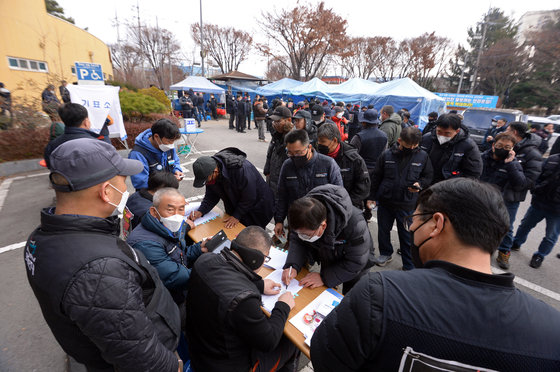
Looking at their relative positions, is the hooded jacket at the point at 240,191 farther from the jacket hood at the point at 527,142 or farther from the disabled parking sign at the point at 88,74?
the disabled parking sign at the point at 88,74

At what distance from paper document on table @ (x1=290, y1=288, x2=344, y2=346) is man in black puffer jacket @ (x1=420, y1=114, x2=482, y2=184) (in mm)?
2771

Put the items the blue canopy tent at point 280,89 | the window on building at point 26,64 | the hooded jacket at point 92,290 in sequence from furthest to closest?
1. the blue canopy tent at point 280,89
2. the window on building at point 26,64
3. the hooded jacket at point 92,290

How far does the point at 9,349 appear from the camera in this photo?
7.54 feet

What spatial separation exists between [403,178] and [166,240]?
110 inches

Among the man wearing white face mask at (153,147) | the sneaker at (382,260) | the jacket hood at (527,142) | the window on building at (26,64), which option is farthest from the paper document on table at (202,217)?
the window on building at (26,64)

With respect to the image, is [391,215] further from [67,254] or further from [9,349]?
[9,349]

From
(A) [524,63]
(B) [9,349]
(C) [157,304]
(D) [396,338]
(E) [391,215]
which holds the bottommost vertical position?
(B) [9,349]

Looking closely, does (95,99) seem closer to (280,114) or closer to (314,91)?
(280,114)

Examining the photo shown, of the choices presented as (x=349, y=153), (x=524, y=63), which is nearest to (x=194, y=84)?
(x=349, y=153)

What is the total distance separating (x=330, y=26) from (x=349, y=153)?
21.4 meters

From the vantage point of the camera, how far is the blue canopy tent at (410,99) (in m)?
13.1

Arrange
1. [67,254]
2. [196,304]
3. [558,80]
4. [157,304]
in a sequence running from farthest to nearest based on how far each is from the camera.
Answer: [558,80]
[196,304]
[157,304]
[67,254]

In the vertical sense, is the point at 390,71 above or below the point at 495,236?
above

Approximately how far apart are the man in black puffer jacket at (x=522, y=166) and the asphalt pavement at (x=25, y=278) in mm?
276
